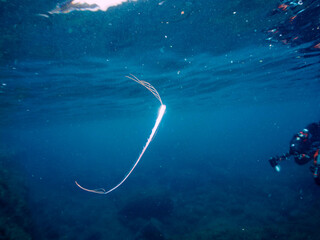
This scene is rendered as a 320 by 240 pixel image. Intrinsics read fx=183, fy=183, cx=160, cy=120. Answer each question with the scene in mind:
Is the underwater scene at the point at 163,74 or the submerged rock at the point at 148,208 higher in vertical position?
the underwater scene at the point at 163,74

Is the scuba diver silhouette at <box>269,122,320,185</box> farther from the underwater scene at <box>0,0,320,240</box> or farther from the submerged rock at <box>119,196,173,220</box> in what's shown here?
the submerged rock at <box>119,196,173,220</box>

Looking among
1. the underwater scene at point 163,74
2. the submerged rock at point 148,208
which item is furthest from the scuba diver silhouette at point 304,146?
the submerged rock at point 148,208

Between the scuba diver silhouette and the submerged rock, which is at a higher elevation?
the scuba diver silhouette

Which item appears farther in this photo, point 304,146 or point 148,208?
point 148,208

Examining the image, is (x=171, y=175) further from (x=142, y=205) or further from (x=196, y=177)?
(x=142, y=205)

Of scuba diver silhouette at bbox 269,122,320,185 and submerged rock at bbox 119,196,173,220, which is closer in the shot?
scuba diver silhouette at bbox 269,122,320,185

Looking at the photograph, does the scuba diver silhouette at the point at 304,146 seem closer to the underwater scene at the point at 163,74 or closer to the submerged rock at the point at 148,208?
the underwater scene at the point at 163,74

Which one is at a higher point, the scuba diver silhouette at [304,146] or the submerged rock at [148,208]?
the scuba diver silhouette at [304,146]

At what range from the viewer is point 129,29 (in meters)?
8.83

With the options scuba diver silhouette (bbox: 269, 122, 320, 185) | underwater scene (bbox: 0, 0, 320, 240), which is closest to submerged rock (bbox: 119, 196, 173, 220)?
underwater scene (bbox: 0, 0, 320, 240)

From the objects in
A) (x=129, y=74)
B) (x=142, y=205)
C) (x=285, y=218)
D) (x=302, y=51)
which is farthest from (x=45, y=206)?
(x=302, y=51)

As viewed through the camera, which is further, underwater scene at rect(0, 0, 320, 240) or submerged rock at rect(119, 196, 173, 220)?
submerged rock at rect(119, 196, 173, 220)

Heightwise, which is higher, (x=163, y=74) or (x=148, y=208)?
(x=163, y=74)

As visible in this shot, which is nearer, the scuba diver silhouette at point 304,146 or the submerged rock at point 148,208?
the scuba diver silhouette at point 304,146
